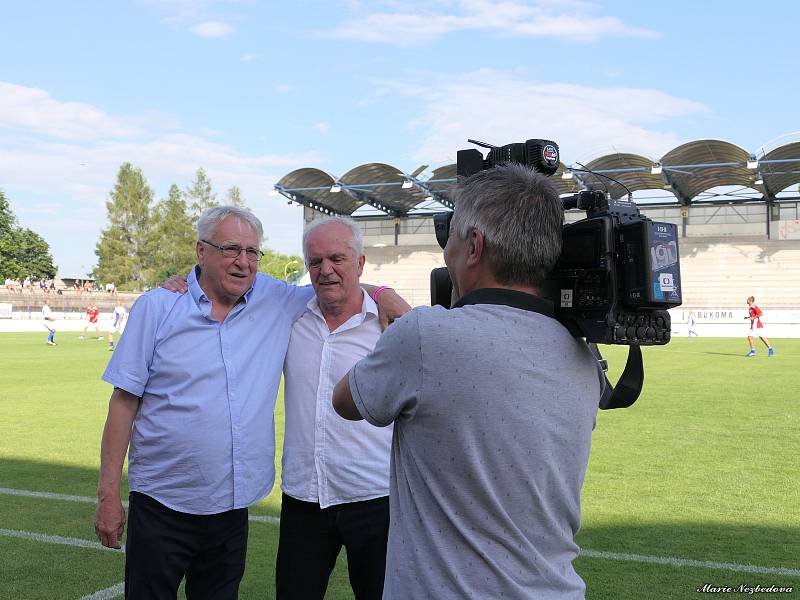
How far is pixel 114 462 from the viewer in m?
2.95

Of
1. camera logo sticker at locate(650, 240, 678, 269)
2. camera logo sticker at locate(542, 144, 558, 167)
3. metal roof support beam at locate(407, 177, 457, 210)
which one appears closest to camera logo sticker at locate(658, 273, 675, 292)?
camera logo sticker at locate(650, 240, 678, 269)

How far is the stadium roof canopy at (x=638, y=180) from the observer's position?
45.8 m

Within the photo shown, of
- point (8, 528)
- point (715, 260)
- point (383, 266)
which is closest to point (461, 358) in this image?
point (8, 528)

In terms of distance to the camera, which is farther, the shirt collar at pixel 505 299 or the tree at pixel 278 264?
the tree at pixel 278 264

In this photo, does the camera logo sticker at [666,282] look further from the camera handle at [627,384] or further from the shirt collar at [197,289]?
the shirt collar at [197,289]

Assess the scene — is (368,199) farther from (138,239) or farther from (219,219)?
(219,219)

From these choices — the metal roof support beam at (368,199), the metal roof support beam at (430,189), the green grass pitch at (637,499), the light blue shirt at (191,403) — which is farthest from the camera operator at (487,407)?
the metal roof support beam at (368,199)

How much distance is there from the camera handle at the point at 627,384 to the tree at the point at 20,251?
77947 mm

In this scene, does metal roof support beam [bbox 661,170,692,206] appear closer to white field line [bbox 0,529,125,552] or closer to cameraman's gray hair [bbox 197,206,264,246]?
white field line [bbox 0,529,125,552]

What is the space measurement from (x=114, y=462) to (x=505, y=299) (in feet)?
5.75

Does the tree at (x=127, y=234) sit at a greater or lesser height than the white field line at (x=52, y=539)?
greater

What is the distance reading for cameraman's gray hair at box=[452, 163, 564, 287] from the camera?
1.79m

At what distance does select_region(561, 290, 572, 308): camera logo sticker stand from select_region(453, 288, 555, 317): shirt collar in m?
0.05

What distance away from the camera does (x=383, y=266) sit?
6231cm
